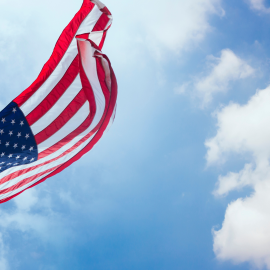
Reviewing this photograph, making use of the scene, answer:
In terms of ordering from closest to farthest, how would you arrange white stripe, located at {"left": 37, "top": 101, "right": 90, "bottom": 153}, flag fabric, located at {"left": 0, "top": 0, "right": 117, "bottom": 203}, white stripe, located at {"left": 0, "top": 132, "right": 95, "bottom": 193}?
flag fabric, located at {"left": 0, "top": 0, "right": 117, "bottom": 203}
white stripe, located at {"left": 37, "top": 101, "right": 90, "bottom": 153}
white stripe, located at {"left": 0, "top": 132, "right": 95, "bottom": 193}

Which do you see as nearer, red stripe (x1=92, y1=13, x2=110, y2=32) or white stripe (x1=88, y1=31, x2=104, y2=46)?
white stripe (x1=88, y1=31, x2=104, y2=46)

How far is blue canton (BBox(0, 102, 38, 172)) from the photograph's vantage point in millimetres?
7750

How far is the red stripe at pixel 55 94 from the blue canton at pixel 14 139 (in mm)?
368

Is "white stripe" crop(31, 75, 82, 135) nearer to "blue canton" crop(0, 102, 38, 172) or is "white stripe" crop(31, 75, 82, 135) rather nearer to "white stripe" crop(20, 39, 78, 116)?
"blue canton" crop(0, 102, 38, 172)

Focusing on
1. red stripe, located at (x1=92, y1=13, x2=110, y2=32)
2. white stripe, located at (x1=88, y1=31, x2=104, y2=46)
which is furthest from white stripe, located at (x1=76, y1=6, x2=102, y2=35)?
white stripe, located at (x1=88, y1=31, x2=104, y2=46)

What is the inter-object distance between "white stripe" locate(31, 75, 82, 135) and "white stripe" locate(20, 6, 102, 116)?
1.70ft

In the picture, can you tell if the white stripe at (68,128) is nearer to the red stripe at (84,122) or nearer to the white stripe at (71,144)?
the red stripe at (84,122)

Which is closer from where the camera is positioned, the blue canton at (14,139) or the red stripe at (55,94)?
the blue canton at (14,139)

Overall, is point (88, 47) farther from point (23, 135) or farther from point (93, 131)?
point (23, 135)

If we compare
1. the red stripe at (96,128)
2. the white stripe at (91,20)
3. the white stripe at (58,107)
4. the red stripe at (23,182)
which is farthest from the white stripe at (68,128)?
the white stripe at (91,20)

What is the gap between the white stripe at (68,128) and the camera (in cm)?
871

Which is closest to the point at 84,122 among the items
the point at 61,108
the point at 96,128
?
the point at 96,128

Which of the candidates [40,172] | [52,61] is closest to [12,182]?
[40,172]

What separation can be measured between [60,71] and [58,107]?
1.43 m
